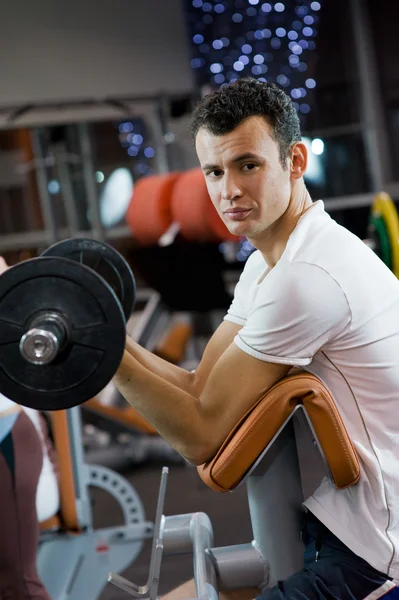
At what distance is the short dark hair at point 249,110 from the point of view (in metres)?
1.46

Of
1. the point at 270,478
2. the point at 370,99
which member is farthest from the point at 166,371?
the point at 370,99

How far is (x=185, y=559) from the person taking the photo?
3.41 metres

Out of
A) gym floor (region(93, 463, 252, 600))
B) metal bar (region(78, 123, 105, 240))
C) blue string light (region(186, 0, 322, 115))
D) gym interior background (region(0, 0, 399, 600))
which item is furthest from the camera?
blue string light (region(186, 0, 322, 115))

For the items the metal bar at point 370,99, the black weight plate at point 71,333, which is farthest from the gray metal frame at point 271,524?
the metal bar at point 370,99

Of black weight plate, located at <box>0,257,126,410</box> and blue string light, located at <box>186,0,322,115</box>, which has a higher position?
blue string light, located at <box>186,0,322,115</box>

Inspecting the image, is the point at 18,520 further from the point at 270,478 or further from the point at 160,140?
the point at 160,140

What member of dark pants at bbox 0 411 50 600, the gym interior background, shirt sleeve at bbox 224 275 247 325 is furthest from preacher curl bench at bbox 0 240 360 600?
the gym interior background

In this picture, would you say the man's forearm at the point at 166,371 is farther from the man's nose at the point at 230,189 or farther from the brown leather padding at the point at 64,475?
the brown leather padding at the point at 64,475

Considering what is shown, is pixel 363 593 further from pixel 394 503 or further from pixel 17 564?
pixel 17 564

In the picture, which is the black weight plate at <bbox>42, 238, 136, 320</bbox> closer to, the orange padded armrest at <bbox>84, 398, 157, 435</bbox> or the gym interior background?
the orange padded armrest at <bbox>84, 398, 157, 435</bbox>

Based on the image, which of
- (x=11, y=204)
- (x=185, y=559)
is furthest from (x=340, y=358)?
(x=11, y=204)

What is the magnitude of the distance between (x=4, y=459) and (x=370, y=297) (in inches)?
53.9

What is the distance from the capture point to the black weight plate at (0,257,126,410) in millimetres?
1221

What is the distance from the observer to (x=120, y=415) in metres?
5.31
